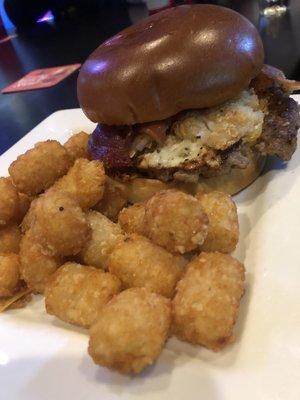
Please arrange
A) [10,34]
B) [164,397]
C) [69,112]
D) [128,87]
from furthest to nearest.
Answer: [10,34], [69,112], [128,87], [164,397]

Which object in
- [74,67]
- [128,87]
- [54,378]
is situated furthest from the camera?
[74,67]

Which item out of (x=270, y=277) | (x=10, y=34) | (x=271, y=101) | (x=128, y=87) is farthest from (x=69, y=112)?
(x=10, y=34)

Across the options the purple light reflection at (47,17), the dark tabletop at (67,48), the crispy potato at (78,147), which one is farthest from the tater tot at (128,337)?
the purple light reflection at (47,17)

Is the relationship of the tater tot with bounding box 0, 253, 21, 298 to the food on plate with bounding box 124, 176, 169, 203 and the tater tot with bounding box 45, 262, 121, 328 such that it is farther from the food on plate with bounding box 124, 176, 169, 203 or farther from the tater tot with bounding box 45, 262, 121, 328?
the food on plate with bounding box 124, 176, 169, 203

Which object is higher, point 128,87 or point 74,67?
point 128,87

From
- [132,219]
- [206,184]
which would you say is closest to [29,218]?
[132,219]

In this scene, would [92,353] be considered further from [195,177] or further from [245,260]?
[195,177]
